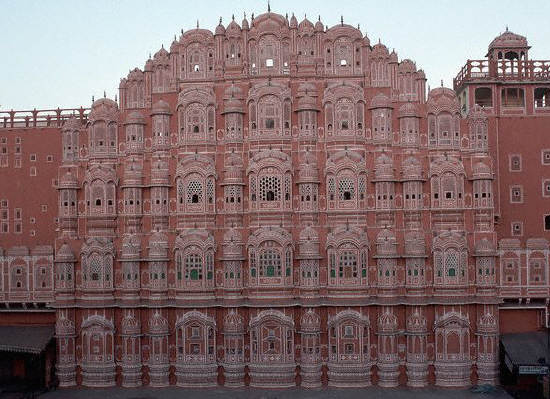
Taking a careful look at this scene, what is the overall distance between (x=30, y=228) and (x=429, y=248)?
30941 millimetres

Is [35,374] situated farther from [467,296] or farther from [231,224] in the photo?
[467,296]

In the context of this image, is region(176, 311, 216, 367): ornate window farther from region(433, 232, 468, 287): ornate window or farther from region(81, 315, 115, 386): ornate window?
region(433, 232, 468, 287): ornate window

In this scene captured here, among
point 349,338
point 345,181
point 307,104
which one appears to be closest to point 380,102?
point 307,104

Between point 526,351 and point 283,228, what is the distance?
17698mm

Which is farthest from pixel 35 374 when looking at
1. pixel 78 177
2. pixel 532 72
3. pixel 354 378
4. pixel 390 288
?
pixel 532 72

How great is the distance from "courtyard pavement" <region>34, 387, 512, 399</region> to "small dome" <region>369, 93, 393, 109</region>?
18.6 metres

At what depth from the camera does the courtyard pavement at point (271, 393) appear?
44.0 meters

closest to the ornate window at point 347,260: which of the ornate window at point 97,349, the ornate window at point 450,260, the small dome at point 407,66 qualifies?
the ornate window at point 450,260

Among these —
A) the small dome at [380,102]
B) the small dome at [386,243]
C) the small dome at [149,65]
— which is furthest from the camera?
the small dome at [149,65]

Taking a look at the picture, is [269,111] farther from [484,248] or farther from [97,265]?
[484,248]

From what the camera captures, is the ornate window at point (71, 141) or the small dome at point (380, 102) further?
the ornate window at point (71, 141)

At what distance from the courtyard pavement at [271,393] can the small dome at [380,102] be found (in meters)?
18.6

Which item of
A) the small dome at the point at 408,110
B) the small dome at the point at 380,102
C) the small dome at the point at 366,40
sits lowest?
the small dome at the point at 408,110

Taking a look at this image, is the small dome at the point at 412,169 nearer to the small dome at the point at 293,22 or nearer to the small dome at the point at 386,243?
the small dome at the point at 386,243
